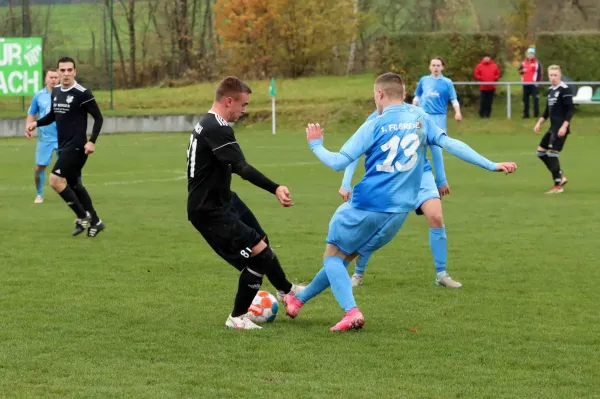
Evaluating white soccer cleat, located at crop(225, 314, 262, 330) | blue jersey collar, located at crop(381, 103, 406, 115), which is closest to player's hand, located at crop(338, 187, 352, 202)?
blue jersey collar, located at crop(381, 103, 406, 115)

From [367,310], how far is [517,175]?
45.1 feet

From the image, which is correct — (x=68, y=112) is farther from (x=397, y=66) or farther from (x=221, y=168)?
(x=397, y=66)

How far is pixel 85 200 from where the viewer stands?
1281cm

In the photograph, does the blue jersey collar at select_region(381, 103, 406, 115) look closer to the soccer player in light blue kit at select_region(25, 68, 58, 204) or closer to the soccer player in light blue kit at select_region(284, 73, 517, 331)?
the soccer player in light blue kit at select_region(284, 73, 517, 331)

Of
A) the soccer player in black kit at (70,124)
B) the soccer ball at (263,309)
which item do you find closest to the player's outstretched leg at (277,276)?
the soccer ball at (263,309)

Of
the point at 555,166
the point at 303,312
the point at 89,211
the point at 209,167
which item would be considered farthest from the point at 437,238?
the point at 555,166

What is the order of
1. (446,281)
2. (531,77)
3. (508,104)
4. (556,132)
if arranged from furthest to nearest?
(508,104)
(531,77)
(556,132)
(446,281)

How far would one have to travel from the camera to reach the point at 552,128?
18.0 metres

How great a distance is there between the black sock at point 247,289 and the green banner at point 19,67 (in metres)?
28.4

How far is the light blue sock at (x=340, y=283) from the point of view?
7320 mm

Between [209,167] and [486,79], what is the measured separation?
26.9 metres

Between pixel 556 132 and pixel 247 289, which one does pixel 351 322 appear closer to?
pixel 247 289

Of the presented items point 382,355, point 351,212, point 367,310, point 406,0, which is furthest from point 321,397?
point 406,0

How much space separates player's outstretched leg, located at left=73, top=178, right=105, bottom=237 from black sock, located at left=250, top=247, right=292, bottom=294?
209 inches
